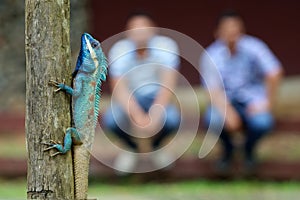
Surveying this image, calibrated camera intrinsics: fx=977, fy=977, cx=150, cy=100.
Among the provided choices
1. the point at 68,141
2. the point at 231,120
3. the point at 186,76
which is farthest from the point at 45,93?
the point at 186,76

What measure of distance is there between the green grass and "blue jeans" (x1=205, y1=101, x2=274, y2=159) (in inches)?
13.9

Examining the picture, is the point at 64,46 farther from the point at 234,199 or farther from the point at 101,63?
the point at 234,199

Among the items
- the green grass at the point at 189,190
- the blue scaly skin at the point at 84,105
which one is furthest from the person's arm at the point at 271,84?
the blue scaly skin at the point at 84,105

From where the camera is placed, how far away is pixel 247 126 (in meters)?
Answer: 9.54

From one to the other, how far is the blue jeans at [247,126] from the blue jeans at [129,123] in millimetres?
403

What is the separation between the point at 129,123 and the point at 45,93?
5025 mm

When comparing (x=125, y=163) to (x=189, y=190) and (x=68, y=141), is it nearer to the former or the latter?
(x=189, y=190)

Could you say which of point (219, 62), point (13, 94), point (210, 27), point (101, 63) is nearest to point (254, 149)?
point (219, 62)

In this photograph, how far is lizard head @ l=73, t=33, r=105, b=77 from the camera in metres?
4.58

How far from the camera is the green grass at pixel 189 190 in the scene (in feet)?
28.0

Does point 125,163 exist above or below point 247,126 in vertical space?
below

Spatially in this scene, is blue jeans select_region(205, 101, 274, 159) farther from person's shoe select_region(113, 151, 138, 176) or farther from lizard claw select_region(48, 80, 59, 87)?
lizard claw select_region(48, 80, 59, 87)

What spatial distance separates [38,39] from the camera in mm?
4305

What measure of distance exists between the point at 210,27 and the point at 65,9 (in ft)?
23.7
